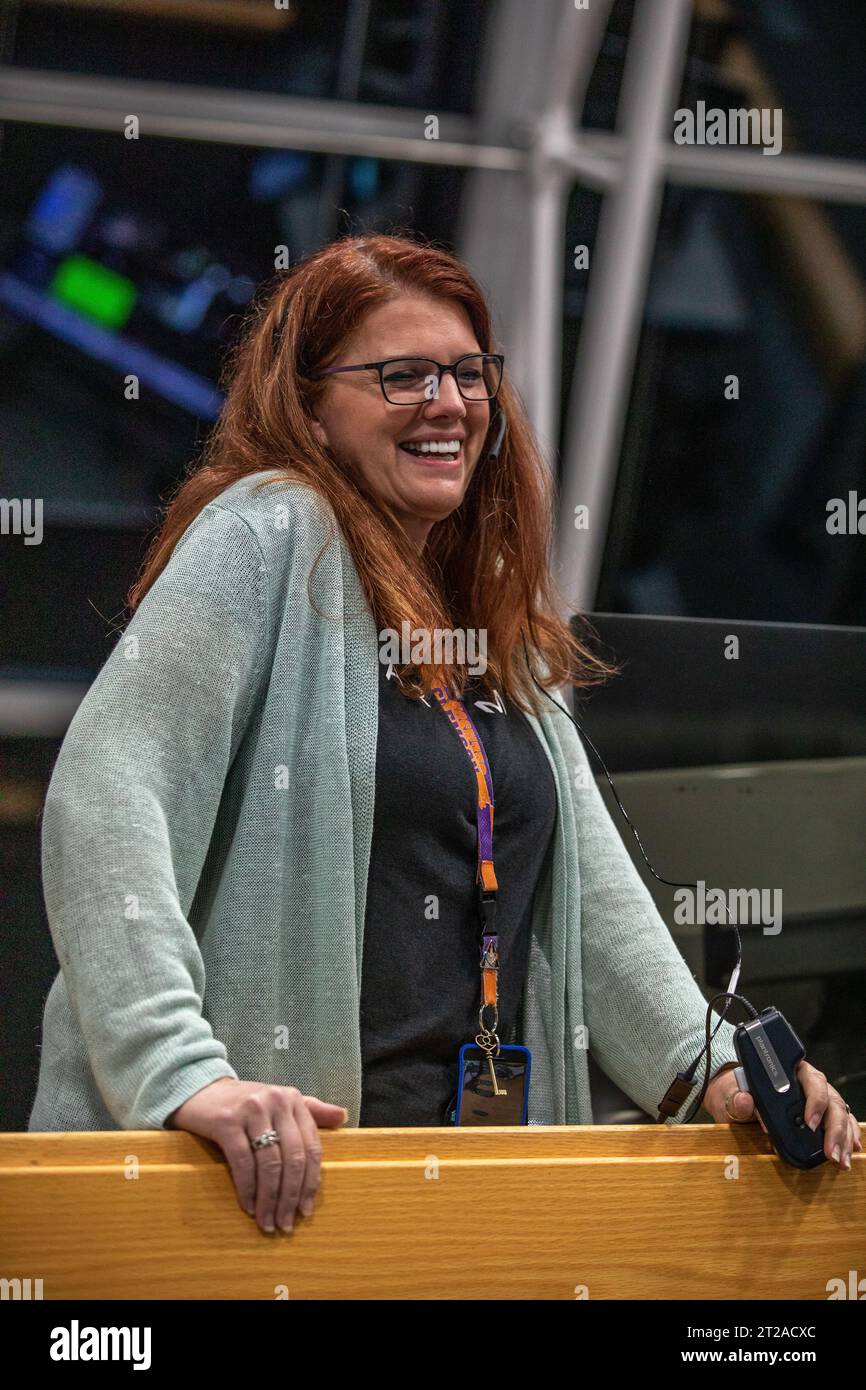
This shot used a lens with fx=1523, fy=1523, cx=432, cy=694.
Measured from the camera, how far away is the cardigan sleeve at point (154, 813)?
1456mm

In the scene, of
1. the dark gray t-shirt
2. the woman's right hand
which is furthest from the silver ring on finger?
the dark gray t-shirt

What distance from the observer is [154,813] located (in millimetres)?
1574

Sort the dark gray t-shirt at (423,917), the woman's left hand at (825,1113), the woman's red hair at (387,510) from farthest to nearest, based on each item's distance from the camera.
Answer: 1. the woman's red hair at (387,510)
2. the dark gray t-shirt at (423,917)
3. the woman's left hand at (825,1113)

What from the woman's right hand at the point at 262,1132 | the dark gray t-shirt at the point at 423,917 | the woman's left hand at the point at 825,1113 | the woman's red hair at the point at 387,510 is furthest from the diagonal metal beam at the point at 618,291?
the woman's right hand at the point at 262,1132

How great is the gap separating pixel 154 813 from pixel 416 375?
74 cm

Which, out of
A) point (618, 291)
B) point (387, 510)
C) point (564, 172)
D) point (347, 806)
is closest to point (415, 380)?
point (387, 510)

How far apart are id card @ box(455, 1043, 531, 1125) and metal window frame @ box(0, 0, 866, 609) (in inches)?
79.4

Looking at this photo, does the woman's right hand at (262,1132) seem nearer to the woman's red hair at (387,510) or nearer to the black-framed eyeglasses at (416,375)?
the woman's red hair at (387,510)

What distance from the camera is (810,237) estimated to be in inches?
155

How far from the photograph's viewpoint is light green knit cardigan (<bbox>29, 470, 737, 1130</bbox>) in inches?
58.8

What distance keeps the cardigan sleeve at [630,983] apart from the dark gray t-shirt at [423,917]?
0.58 feet

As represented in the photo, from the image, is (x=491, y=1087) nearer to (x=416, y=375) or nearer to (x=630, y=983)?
(x=630, y=983)
